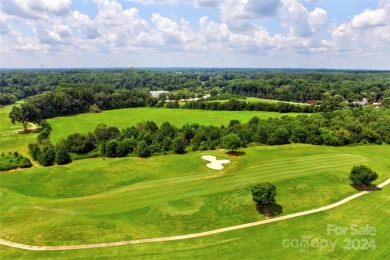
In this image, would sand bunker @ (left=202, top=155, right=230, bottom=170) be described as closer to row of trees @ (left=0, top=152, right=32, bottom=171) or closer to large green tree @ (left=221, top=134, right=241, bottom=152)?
large green tree @ (left=221, top=134, right=241, bottom=152)

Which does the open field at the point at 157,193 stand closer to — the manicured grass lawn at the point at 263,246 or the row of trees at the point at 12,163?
the manicured grass lawn at the point at 263,246

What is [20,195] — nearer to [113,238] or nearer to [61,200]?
[61,200]

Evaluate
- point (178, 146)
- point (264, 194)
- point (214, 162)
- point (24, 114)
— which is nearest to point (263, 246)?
point (264, 194)

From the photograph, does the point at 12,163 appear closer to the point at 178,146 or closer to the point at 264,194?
the point at 178,146

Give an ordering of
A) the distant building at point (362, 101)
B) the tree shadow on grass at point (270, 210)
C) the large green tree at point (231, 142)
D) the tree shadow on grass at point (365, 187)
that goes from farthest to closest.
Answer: the distant building at point (362, 101), the large green tree at point (231, 142), the tree shadow on grass at point (365, 187), the tree shadow on grass at point (270, 210)

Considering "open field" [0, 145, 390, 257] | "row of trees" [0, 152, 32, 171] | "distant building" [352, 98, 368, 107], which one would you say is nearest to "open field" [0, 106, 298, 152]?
"row of trees" [0, 152, 32, 171]

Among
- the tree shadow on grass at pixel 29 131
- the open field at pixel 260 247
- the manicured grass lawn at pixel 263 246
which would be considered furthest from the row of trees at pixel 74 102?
→ the manicured grass lawn at pixel 263 246
